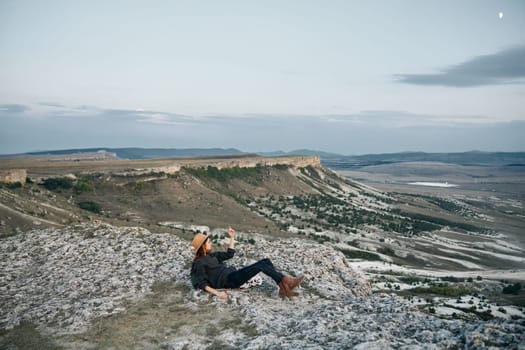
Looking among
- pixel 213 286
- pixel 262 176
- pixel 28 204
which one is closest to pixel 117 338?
pixel 213 286

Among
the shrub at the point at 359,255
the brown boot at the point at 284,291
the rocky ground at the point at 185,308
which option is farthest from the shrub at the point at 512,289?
the brown boot at the point at 284,291

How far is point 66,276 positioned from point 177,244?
4960 mm

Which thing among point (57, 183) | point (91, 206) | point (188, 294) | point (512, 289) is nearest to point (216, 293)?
point (188, 294)

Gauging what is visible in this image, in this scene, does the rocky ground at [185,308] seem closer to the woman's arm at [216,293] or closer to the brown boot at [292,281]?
the woman's arm at [216,293]

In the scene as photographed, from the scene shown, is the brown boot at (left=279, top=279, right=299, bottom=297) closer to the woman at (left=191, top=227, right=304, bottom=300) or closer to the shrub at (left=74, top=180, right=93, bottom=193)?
the woman at (left=191, top=227, right=304, bottom=300)

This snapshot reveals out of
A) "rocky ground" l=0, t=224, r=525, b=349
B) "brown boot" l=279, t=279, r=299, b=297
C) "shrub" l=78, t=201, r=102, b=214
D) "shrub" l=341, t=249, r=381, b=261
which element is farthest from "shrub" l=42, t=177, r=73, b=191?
"brown boot" l=279, t=279, r=299, b=297

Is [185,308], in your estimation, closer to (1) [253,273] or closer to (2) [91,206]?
(1) [253,273]

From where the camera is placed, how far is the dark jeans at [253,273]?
11.1 m

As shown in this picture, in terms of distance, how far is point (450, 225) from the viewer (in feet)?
263

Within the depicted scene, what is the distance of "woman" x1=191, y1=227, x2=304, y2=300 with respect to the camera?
11164 mm

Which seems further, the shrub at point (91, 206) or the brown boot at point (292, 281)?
the shrub at point (91, 206)

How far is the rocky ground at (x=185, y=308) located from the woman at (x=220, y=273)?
404 millimetres

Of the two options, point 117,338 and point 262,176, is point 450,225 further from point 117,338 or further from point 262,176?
point 117,338

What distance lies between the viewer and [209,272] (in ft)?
37.9
